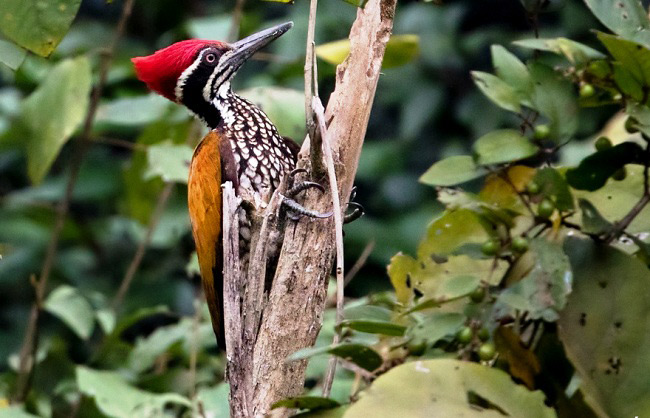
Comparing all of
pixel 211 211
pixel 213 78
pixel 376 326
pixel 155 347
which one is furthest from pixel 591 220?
pixel 155 347

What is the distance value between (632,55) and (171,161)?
2084 millimetres

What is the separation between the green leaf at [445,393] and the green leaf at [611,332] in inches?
5.2

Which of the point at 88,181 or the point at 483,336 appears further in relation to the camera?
the point at 88,181

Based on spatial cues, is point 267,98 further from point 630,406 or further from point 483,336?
point 630,406

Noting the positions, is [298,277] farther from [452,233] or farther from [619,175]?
[619,175]

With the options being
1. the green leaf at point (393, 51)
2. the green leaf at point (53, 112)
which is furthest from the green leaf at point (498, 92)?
the green leaf at point (53, 112)

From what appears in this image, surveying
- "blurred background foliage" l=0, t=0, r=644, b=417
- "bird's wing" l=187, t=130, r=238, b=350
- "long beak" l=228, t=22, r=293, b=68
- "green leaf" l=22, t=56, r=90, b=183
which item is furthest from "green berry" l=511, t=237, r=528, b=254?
"blurred background foliage" l=0, t=0, r=644, b=417

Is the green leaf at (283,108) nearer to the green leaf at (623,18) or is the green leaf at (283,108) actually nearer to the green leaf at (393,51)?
the green leaf at (393,51)

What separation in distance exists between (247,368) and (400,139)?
4.64 meters

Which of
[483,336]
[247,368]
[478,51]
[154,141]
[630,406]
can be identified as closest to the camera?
[630,406]

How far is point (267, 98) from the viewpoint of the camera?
395 cm

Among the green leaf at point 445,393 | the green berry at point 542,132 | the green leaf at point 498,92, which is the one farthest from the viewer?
the green leaf at point 498,92

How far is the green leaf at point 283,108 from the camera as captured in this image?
151 inches

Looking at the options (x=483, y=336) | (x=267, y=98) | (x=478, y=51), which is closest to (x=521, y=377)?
(x=483, y=336)
